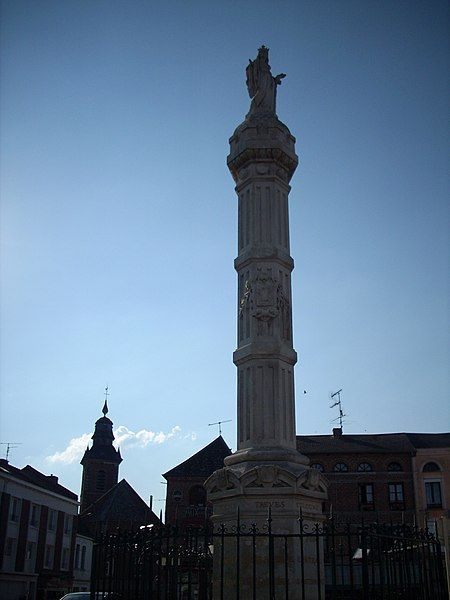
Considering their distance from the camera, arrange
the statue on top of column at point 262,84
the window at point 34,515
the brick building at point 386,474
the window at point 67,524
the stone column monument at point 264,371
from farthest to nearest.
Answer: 1. the window at point 67,524
2. the brick building at point 386,474
3. the window at point 34,515
4. the statue on top of column at point 262,84
5. the stone column monument at point 264,371

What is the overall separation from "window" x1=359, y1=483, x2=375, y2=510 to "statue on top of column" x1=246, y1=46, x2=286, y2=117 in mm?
37892

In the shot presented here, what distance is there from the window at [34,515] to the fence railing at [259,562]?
33101 mm

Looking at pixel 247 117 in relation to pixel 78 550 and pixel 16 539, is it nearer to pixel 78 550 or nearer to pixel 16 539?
pixel 16 539

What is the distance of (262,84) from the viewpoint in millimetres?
15906

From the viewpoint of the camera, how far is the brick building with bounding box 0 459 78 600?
38.2m

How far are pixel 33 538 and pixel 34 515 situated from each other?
1.44 metres

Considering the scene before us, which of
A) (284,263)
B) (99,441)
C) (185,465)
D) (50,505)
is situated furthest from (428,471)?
(99,441)

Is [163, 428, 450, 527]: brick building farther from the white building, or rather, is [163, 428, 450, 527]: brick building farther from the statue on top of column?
the statue on top of column

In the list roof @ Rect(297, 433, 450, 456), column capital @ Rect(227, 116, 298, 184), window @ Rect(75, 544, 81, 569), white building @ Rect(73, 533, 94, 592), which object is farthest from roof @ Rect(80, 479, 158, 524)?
column capital @ Rect(227, 116, 298, 184)

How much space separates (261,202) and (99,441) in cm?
7834

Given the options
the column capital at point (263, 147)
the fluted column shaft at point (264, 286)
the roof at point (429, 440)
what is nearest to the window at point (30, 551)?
the roof at point (429, 440)

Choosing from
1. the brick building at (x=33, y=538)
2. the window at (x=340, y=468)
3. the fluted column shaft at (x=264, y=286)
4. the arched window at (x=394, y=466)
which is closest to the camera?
the fluted column shaft at (x=264, y=286)

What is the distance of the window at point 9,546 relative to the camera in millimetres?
38191

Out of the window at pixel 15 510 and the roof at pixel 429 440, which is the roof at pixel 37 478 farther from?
the roof at pixel 429 440
